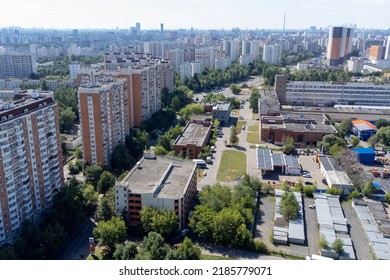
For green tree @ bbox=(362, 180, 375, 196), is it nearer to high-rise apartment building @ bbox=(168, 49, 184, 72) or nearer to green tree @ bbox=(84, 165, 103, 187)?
green tree @ bbox=(84, 165, 103, 187)

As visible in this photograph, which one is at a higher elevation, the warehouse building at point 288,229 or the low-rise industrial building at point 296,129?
the low-rise industrial building at point 296,129

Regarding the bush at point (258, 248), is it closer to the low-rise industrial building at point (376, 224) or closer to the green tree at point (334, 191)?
the low-rise industrial building at point (376, 224)

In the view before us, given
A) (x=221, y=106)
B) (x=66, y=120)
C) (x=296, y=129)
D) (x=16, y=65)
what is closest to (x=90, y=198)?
(x=66, y=120)

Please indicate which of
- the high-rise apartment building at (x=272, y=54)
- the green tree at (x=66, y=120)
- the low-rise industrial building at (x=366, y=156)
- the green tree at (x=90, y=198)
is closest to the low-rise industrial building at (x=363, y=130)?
the low-rise industrial building at (x=366, y=156)

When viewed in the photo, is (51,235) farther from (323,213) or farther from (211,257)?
(323,213)

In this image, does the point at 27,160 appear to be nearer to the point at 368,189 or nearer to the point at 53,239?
the point at 53,239

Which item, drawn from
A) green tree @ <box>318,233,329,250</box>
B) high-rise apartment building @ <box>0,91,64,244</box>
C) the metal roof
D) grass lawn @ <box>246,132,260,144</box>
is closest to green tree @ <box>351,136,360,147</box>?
grass lawn @ <box>246,132,260,144</box>

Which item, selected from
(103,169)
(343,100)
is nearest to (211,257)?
(103,169)
